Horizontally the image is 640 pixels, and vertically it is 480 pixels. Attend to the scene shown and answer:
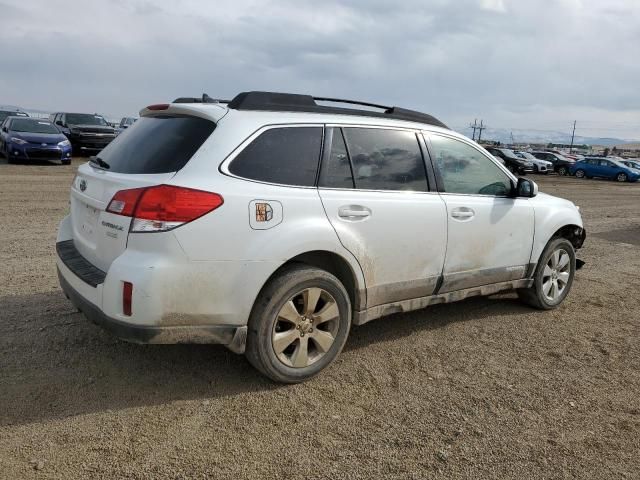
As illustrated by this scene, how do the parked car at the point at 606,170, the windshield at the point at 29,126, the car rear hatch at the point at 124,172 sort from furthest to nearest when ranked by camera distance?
the parked car at the point at 606,170 → the windshield at the point at 29,126 → the car rear hatch at the point at 124,172

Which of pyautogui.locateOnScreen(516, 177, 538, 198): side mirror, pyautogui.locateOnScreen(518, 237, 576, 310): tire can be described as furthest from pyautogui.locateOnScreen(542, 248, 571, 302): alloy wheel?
pyautogui.locateOnScreen(516, 177, 538, 198): side mirror

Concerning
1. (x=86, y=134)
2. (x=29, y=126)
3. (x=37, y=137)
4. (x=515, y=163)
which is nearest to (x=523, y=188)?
(x=37, y=137)

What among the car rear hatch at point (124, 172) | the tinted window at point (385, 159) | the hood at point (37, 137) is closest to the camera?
the car rear hatch at point (124, 172)

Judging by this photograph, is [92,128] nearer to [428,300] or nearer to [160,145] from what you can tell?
[160,145]

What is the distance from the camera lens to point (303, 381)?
361 cm

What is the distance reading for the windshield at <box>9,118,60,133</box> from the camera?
18.2 m

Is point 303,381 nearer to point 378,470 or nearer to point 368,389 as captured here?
point 368,389

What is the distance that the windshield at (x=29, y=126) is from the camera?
1822cm

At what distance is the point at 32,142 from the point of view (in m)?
17.4

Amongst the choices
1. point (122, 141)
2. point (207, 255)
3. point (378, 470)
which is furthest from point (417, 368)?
point (122, 141)

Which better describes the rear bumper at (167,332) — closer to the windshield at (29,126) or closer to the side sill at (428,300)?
the side sill at (428,300)

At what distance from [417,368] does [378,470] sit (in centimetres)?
129

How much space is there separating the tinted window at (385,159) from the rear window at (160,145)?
1.07 meters

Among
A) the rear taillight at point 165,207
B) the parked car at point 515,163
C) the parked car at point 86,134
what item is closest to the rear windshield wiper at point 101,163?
the rear taillight at point 165,207
